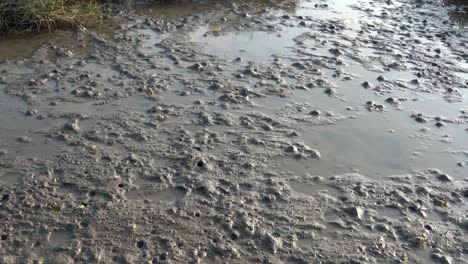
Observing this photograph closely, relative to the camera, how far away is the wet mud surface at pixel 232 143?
397 cm

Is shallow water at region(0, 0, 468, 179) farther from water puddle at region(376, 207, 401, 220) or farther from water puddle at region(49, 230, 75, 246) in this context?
water puddle at region(49, 230, 75, 246)

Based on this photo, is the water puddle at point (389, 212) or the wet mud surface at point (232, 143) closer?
the wet mud surface at point (232, 143)

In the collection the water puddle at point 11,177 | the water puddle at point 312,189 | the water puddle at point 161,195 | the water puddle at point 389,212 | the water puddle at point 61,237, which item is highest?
the water puddle at point 11,177

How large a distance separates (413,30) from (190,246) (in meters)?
5.52

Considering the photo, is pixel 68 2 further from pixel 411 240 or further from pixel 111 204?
pixel 411 240

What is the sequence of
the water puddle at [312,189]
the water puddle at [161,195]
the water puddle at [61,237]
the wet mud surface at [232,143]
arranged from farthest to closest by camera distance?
the water puddle at [312,189], the water puddle at [161,195], the wet mud surface at [232,143], the water puddle at [61,237]

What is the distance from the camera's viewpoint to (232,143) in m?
5.07

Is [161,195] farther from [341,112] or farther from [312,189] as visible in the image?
[341,112]

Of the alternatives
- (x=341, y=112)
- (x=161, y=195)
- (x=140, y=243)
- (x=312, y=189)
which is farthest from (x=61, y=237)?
(x=341, y=112)

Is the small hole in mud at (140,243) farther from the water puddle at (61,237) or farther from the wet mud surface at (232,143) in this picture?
the water puddle at (61,237)

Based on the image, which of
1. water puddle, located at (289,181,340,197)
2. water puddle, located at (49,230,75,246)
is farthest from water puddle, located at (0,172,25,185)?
water puddle, located at (289,181,340,197)

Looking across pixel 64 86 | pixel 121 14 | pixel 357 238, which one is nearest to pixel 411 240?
pixel 357 238

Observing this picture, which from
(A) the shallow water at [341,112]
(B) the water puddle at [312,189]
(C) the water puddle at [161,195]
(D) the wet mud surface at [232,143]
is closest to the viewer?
(D) the wet mud surface at [232,143]

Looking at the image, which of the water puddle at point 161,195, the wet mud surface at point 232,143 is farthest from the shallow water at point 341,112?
the water puddle at point 161,195
